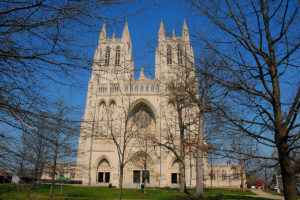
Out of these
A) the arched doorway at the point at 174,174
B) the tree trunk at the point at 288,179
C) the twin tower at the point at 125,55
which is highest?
the twin tower at the point at 125,55

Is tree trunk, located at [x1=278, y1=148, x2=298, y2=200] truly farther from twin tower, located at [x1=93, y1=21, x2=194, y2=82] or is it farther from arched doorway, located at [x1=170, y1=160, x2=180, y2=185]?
arched doorway, located at [x1=170, y1=160, x2=180, y2=185]

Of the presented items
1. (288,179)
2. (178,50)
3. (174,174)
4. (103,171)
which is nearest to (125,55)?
(178,50)

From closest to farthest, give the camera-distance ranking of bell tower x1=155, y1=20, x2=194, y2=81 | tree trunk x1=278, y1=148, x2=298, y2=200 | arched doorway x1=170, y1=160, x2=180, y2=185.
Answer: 1. tree trunk x1=278, y1=148, x2=298, y2=200
2. bell tower x1=155, y1=20, x2=194, y2=81
3. arched doorway x1=170, y1=160, x2=180, y2=185

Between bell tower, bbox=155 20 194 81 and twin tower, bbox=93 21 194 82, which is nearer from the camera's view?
twin tower, bbox=93 21 194 82

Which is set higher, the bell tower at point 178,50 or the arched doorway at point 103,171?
the bell tower at point 178,50

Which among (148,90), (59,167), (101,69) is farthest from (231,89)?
(148,90)

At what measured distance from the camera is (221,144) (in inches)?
148

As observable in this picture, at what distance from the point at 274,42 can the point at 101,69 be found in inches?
112

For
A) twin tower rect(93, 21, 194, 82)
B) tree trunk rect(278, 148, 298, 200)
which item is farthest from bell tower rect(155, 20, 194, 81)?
tree trunk rect(278, 148, 298, 200)

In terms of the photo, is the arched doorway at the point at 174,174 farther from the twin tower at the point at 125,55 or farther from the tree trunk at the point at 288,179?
the tree trunk at the point at 288,179

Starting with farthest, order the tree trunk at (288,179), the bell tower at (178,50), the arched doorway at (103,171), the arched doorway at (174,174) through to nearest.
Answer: the arched doorway at (103,171) < the arched doorway at (174,174) < the bell tower at (178,50) < the tree trunk at (288,179)

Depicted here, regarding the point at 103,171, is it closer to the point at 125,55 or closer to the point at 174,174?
the point at 174,174

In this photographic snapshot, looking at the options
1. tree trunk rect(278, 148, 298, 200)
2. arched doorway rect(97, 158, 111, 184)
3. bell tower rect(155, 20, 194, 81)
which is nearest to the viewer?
tree trunk rect(278, 148, 298, 200)

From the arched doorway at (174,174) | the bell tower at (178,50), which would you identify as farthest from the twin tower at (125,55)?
the arched doorway at (174,174)
